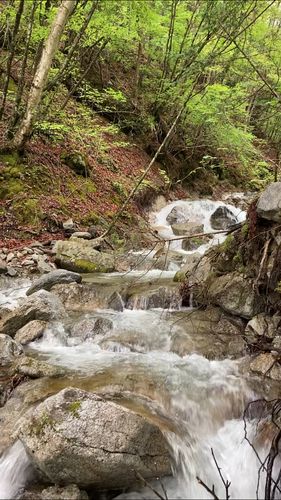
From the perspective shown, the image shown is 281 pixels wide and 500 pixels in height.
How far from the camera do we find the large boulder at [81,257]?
25.4ft

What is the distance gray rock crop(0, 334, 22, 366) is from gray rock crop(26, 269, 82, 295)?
182 cm

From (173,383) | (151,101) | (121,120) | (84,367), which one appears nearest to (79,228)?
(84,367)

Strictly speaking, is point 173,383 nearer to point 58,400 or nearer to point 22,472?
point 58,400

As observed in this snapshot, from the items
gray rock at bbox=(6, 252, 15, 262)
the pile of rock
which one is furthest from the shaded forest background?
gray rock at bbox=(6, 252, 15, 262)

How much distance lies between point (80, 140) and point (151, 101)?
5828 mm

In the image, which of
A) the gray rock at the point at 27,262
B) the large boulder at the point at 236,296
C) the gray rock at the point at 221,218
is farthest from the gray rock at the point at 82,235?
the gray rock at the point at 221,218

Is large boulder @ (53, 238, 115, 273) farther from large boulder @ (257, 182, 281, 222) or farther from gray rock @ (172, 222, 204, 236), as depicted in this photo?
large boulder @ (257, 182, 281, 222)

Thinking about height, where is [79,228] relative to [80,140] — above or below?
below

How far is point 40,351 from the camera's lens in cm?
471

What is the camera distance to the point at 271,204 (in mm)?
4512

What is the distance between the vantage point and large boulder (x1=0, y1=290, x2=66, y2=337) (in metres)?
5.02

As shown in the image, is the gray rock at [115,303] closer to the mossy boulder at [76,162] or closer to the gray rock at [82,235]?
the gray rock at [82,235]

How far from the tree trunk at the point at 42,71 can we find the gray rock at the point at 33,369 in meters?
6.73

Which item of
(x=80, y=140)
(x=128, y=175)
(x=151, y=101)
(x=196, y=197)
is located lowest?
Answer: (x=196, y=197)
